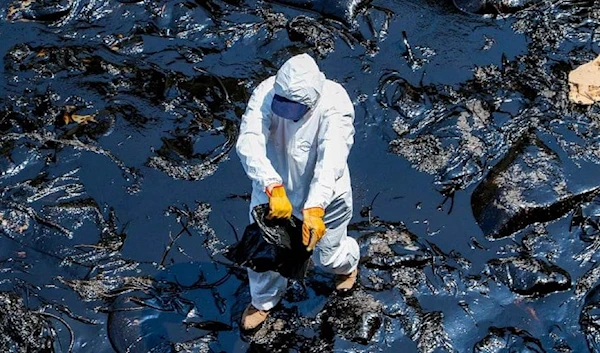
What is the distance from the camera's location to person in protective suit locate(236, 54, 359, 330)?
4348mm

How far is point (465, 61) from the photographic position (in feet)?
23.5

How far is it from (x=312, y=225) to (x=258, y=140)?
0.55m

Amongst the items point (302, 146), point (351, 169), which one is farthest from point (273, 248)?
point (351, 169)

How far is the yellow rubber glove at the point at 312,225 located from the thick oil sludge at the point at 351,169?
123cm

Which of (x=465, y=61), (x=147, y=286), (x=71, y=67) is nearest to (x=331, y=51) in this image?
(x=465, y=61)

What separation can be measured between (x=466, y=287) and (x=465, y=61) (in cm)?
236

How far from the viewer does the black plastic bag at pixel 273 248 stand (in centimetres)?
459

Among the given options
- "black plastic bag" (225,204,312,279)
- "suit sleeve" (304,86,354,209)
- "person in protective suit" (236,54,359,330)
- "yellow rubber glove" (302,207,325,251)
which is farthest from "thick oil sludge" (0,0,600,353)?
"suit sleeve" (304,86,354,209)

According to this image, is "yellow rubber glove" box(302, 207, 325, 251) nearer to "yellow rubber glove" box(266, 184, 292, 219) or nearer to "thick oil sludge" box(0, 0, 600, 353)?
"yellow rubber glove" box(266, 184, 292, 219)

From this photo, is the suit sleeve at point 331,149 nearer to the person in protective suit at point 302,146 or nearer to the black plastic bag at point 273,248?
the person in protective suit at point 302,146

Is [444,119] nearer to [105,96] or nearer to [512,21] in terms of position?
[512,21]

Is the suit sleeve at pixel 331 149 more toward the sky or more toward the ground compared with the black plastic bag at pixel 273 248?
more toward the sky

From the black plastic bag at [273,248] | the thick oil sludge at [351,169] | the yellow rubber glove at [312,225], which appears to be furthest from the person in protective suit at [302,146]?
the thick oil sludge at [351,169]

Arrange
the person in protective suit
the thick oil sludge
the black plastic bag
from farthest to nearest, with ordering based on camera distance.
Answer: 1. the thick oil sludge
2. the black plastic bag
3. the person in protective suit
